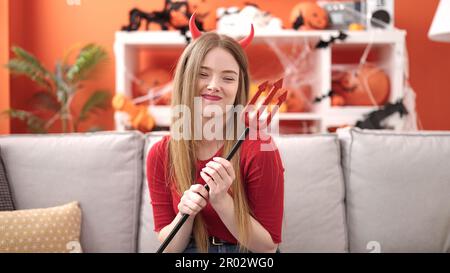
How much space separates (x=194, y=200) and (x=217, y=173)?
0.16 feet

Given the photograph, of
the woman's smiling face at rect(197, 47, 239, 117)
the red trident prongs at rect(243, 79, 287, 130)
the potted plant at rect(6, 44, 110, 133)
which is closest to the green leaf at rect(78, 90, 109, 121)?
the potted plant at rect(6, 44, 110, 133)

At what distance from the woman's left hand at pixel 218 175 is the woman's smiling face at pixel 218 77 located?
0.41ft

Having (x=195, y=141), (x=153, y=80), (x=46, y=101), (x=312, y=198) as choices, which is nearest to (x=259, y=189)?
(x=195, y=141)

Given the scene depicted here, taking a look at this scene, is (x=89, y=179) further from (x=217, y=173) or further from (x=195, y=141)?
(x=217, y=173)

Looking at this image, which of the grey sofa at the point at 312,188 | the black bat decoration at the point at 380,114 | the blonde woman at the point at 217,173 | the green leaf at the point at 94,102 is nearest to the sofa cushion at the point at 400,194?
the grey sofa at the point at 312,188

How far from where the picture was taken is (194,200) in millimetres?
665

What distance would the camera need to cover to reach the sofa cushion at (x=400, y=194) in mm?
1245

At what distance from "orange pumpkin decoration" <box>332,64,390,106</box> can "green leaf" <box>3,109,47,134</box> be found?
4.24 ft

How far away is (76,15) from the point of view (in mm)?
1592

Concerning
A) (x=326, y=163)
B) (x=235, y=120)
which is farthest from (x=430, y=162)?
(x=235, y=120)

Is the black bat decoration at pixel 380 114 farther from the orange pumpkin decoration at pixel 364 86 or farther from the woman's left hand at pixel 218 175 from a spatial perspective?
the woman's left hand at pixel 218 175

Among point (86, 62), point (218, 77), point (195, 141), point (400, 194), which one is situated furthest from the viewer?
point (86, 62)

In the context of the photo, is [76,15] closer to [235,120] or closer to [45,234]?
[45,234]

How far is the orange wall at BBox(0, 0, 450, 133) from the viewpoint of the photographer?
60.2 inches
